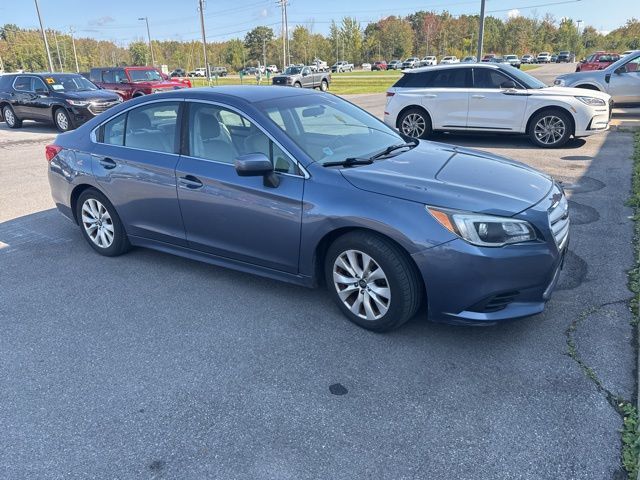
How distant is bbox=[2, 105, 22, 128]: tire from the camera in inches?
652

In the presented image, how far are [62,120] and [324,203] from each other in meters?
14.4

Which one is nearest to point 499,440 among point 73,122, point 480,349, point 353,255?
point 480,349

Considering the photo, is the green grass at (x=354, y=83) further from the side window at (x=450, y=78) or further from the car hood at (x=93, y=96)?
the side window at (x=450, y=78)

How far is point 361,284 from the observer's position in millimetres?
3549

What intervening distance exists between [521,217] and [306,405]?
1.77 meters

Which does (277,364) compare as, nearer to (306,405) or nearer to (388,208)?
(306,405)

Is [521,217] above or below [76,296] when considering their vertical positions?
above

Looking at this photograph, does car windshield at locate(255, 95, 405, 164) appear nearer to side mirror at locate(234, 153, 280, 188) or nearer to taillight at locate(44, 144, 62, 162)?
side mirror at locate(234, 153, 280, 188)

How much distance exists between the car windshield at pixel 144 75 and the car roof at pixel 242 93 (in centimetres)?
1733

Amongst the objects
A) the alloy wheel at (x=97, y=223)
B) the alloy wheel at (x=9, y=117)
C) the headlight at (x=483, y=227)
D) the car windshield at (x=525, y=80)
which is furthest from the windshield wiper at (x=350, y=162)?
the alloy wheel at (x=9, y=117)

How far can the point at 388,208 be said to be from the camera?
3316 millimetres

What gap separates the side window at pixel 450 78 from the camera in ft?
35.4

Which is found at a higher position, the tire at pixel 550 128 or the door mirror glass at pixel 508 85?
the door mirror glass at pixel 508 85

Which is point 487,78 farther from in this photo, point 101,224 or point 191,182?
point 101,224
